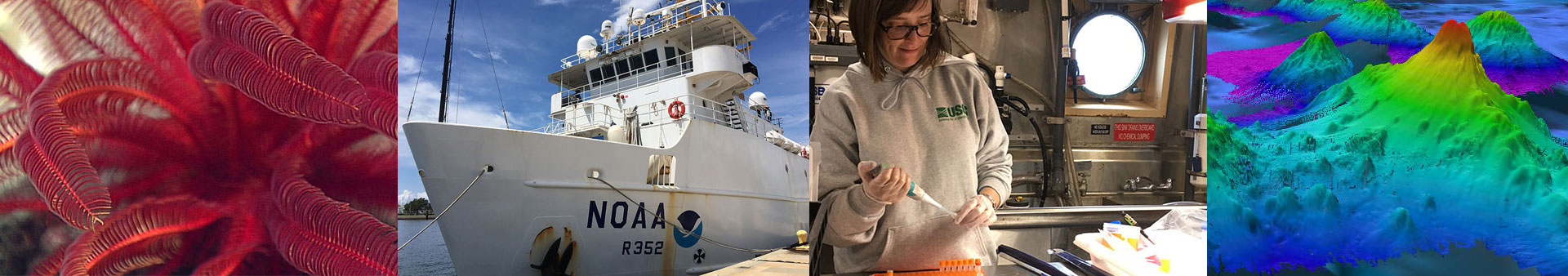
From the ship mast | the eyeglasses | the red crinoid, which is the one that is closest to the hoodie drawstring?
the eyeglasses

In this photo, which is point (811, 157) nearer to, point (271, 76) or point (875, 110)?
point (875, 110)

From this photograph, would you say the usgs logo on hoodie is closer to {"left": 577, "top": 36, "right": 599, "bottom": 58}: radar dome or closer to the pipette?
the pipette

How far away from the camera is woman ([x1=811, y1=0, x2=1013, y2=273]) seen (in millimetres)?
1820

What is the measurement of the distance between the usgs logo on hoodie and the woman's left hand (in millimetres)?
256

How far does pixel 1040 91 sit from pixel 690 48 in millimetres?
1189

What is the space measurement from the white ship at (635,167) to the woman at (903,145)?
174mm

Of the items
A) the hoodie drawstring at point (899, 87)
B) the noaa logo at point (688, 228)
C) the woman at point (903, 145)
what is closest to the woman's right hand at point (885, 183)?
the woman at point (903, 145)

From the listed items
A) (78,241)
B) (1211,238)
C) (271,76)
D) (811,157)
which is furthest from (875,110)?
(78,241)

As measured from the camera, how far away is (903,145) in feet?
5.96

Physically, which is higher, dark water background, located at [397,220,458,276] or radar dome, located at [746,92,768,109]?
radar dome, located at [746,92,768,109]

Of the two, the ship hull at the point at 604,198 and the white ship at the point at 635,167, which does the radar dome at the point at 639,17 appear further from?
the ship hull at the point at 604,198

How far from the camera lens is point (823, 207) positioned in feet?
6.10

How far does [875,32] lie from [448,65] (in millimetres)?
1288

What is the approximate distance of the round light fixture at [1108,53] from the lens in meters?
2.10
